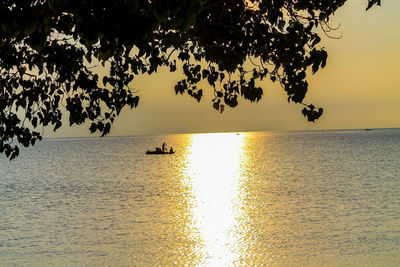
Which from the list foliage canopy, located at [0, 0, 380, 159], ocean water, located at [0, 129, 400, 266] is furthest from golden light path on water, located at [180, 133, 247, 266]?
foliage canopy, located at [0, 0, 380, 159]

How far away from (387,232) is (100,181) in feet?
142

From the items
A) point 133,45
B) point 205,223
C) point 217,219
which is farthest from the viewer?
point 217,219

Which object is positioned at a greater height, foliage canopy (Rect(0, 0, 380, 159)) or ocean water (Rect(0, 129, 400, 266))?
foliage canopy (Rect(0, 0, 380, 159))

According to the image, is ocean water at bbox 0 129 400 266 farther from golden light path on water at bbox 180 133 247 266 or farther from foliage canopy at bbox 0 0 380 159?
foliage canopy at bbox 0 0 380 159

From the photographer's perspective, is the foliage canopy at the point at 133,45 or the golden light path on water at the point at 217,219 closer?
the foliage canopy at the point at 133,45

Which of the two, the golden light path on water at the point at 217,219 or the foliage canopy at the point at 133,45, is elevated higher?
the foliage canopy at the point at 133,45

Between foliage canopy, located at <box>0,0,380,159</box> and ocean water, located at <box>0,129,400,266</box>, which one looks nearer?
Answer: foliage canopy, located at <box>0,0,380,159</box>

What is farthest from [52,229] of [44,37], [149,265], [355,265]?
[44,37]

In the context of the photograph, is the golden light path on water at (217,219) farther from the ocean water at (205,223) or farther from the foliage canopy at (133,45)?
the foliage canopy at (133,45)

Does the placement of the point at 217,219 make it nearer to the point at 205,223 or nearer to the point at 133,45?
the point at 205,223

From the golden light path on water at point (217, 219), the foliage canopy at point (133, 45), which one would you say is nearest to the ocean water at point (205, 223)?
the golden light path on water at point (217, 219)

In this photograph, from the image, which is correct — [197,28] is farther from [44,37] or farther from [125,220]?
[125,220]

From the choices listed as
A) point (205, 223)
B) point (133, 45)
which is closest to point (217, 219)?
point (205, 223)

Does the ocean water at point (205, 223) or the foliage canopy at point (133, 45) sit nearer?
the foliage canopy at point (133, 45)
